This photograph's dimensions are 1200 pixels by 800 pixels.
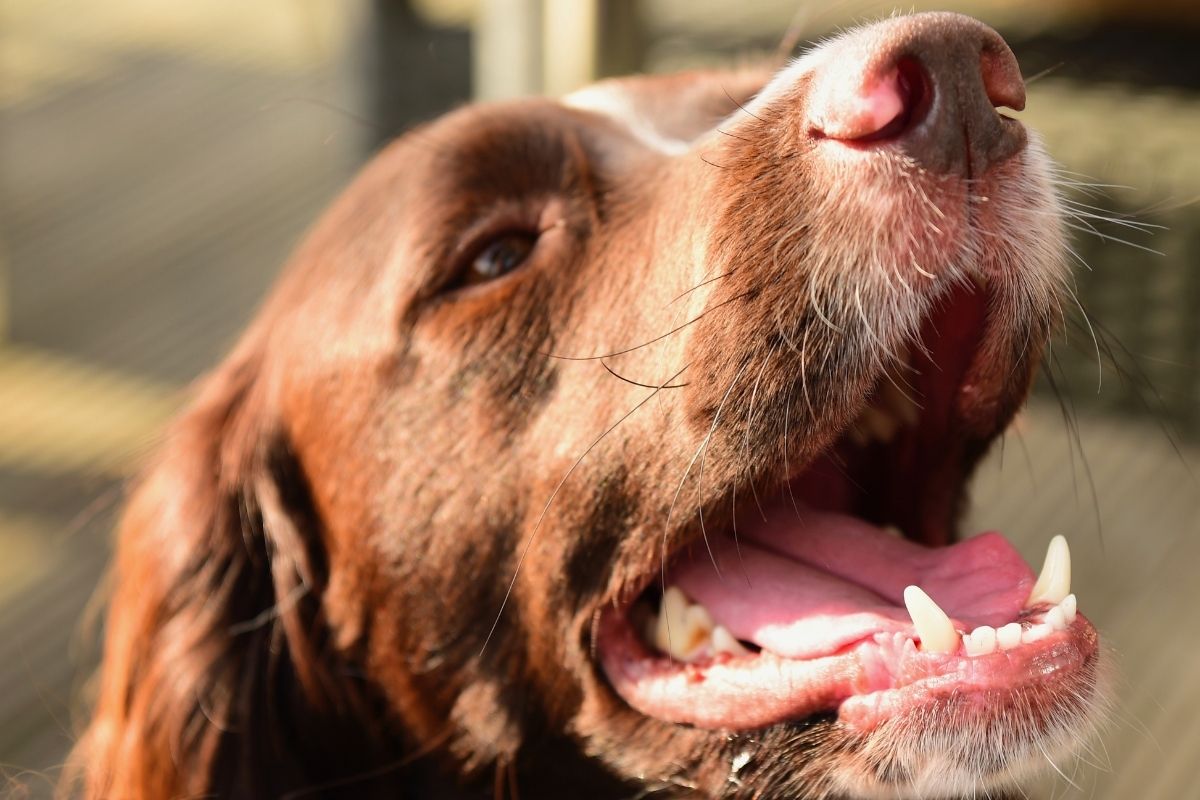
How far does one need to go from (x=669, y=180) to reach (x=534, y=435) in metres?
0.44

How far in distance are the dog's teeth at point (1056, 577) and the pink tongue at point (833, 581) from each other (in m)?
0.04

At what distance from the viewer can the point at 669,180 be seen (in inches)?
79.5

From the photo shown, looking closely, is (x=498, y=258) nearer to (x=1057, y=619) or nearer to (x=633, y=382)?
(x=633, y=382)

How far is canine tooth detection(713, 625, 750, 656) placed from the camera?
1.83 metres

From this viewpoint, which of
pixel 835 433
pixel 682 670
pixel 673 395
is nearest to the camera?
pixel 835 433

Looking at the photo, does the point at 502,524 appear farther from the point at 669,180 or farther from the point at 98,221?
the point at 98,221

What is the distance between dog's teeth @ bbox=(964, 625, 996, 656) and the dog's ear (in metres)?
1.09

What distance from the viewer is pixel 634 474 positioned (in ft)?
6.01

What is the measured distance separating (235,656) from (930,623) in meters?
1.31

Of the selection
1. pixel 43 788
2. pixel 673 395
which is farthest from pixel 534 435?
pixel 43 788

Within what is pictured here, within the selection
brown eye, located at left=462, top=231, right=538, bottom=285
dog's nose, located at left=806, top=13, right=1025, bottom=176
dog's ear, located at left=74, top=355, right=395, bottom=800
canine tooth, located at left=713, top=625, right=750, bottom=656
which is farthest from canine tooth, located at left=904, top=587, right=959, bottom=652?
dog's ear, located at left=74, top=355, right=395, bottom=800

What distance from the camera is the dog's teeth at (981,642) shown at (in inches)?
61.8

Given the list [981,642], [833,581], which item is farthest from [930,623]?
[833,581]

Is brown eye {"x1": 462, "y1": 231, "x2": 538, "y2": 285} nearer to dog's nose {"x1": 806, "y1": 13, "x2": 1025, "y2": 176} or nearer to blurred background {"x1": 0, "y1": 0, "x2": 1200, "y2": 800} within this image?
dog's nose {"x1": 806, "y1": 13, "x2": 1025, "y2": 176}
